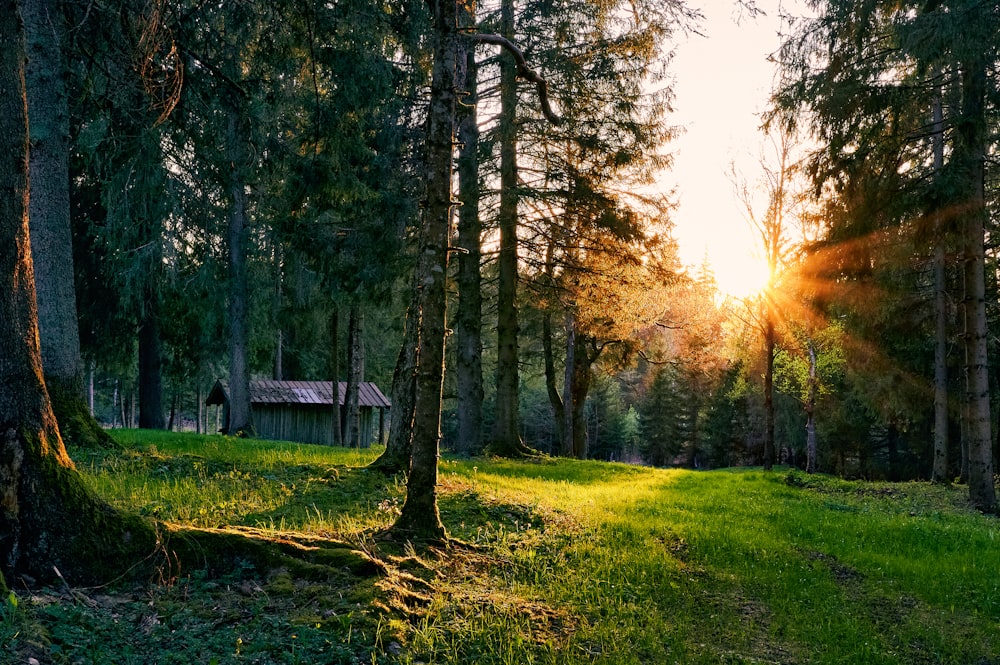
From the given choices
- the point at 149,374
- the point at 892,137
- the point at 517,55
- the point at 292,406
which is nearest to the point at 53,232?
the point at 517,55

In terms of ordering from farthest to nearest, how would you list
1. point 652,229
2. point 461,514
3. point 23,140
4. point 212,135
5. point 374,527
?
point 652,229
point 212,135
point 461,514
point 374,527
point 23,140

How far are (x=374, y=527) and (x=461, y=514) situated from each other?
1.71 meters

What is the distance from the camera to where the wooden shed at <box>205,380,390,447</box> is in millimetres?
28406

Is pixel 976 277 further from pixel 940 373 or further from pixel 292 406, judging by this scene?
pixel 292 406

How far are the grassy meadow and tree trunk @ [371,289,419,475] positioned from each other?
1.88 ft

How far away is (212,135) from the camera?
31.4 feet

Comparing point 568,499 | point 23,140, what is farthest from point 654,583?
point 23,140

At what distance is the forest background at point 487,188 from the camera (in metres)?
8.97

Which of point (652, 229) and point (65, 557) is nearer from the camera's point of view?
point (65, 557)

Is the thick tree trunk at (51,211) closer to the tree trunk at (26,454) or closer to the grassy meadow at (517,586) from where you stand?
the grassy meadow at (517,586)

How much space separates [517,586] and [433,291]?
8.89 ft

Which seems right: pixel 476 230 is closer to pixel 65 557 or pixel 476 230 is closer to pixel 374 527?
pixel 374 527

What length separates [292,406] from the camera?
29312 mm

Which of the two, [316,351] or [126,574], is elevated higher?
[316,351]
